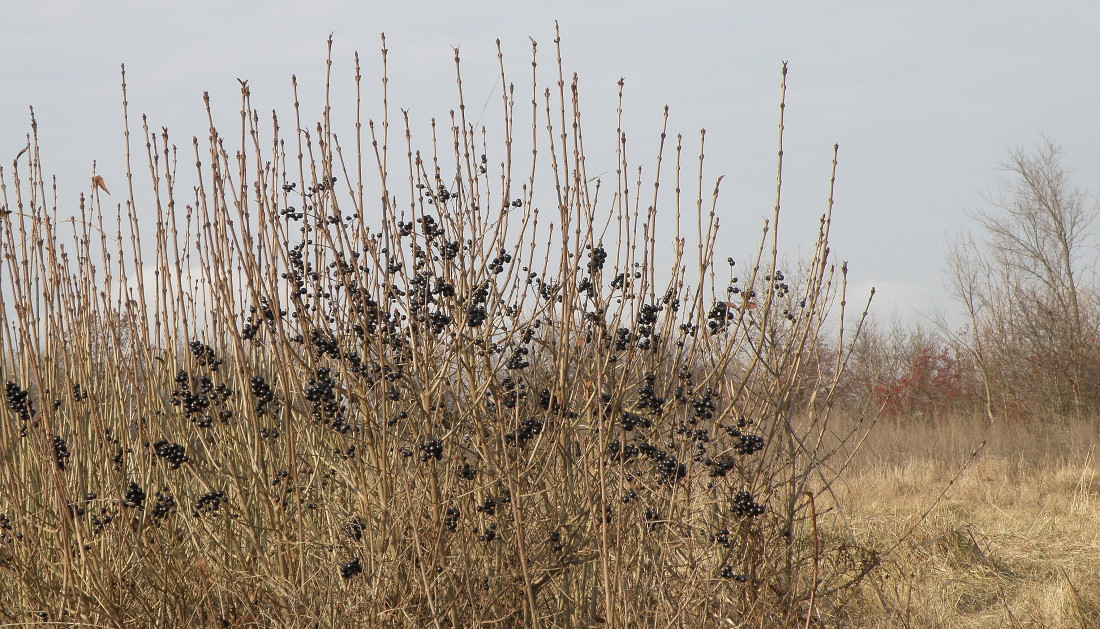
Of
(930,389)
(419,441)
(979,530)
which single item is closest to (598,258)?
(419,441)

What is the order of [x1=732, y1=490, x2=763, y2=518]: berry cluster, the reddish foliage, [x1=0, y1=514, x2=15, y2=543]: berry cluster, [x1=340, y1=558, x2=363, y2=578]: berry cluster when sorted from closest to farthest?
[x1=340, y1=558, x2=363, y2=578]: berry cluster
[x1=732, y1=490, x2=763, y2=518]: berry cluster
[x1=0, y1=514, x2=15, y2=543]: berry cluster
the reddish foliage

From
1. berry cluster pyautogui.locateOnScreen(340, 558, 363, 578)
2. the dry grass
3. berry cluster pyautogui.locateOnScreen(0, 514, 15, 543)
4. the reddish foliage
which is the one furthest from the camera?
the reddish foliage

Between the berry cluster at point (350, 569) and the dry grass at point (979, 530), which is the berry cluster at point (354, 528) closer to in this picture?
the berry cluster at point (350, 569)

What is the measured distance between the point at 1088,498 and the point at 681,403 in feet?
21.6

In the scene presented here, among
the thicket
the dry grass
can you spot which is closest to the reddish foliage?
the dry grass

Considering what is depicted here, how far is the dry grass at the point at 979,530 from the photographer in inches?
179

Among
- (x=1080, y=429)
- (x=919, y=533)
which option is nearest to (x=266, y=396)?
(x=919, y=533)

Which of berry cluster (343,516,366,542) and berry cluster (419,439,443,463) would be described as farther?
berry cluster (343,516,366,542)

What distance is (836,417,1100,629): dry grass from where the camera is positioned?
14.9 feet

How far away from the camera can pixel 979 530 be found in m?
6.86

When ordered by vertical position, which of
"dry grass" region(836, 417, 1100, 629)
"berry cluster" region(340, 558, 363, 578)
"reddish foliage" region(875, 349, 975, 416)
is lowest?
"reddish foliage" region(875, 349, 975, 416)

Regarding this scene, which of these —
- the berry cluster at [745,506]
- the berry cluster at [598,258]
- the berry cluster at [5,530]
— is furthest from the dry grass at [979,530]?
the berry cluster at [5,530]

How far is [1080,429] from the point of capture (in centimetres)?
1384

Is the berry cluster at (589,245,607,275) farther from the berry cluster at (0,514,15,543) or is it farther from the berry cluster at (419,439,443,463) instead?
the berry cluster at (0,514,15,543)
